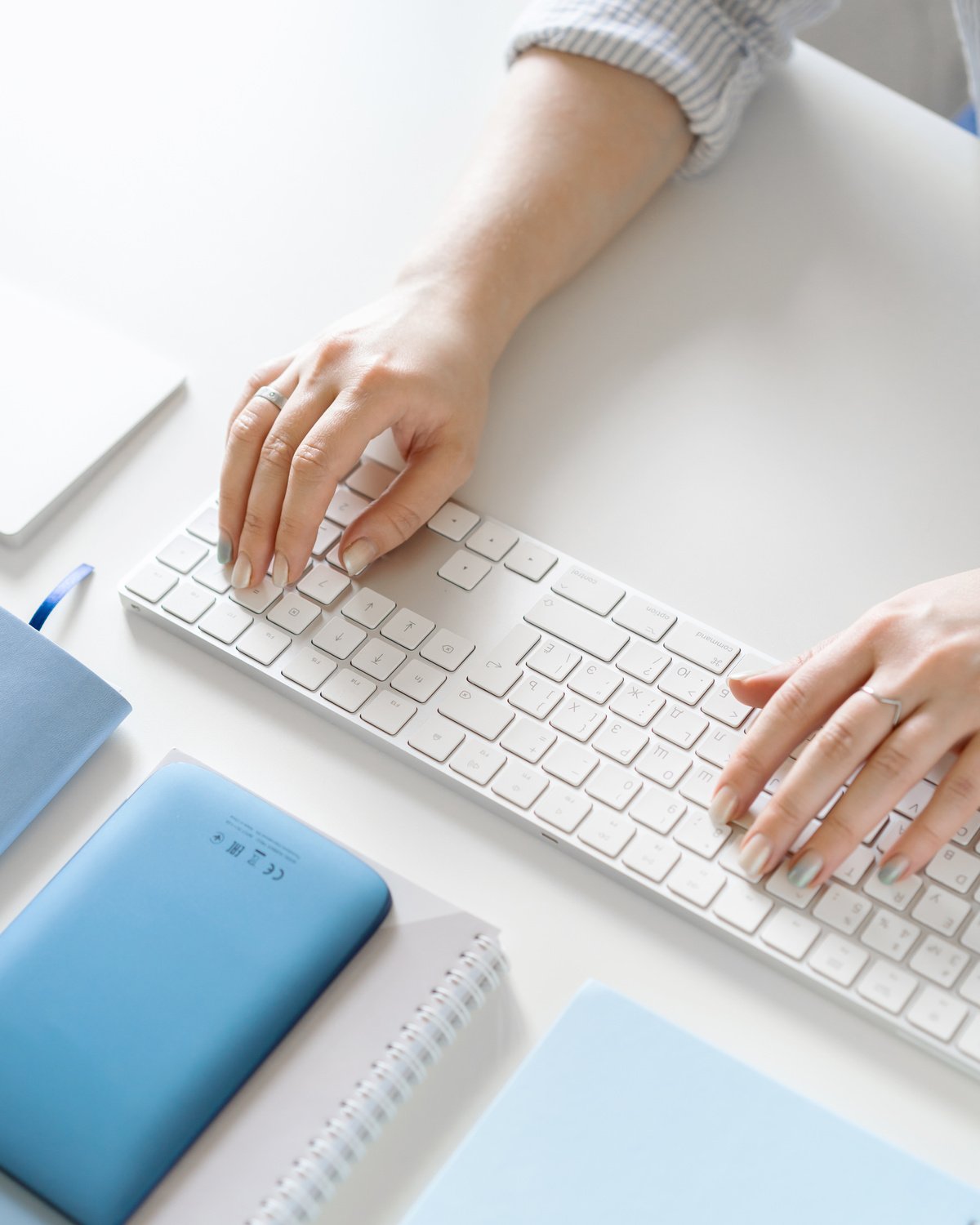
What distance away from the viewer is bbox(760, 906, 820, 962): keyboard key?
58cm

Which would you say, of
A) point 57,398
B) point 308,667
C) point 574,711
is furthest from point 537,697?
point 57,398

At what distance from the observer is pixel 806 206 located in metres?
0.93

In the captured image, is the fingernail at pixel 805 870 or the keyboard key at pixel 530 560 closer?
the fingernail at pixel 805 870

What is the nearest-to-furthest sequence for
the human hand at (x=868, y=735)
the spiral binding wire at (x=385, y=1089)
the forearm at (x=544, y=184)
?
the spiral binding wire at (x=385, y=1089), the human hand at (x=868, y=735), the forearm at (x=544, y=184)

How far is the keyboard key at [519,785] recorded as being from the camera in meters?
0.63

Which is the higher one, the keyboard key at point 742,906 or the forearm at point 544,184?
the forearm at point 544,184

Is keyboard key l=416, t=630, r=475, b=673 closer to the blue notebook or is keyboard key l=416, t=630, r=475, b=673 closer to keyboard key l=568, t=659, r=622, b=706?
keyboard key l=568, t=659, r=622, b=706

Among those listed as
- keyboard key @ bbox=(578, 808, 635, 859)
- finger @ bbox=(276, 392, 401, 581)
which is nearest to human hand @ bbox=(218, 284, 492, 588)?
finger @ bbox=(276, 392, 401, 581)

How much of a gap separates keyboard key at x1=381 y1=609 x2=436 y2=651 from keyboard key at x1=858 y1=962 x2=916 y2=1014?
296 millimetres

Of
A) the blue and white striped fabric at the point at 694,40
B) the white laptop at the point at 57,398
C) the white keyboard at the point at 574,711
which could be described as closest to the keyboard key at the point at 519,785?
the white keyboard at the point at 574,711

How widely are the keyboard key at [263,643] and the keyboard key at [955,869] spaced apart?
1.20 feet

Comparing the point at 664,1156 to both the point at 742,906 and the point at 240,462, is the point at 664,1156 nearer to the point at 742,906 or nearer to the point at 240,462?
the point at 742,906

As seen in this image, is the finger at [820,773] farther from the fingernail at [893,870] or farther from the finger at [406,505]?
the finger at [406,505]

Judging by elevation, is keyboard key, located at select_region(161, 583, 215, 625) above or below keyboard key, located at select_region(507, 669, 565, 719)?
below
